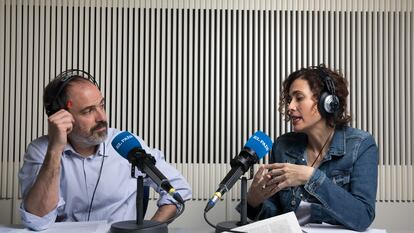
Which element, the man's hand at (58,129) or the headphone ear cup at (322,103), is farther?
the headphone ear cup at (322,103)

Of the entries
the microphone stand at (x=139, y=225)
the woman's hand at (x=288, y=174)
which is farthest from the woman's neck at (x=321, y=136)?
the microphone stand at (x=139, y=225)

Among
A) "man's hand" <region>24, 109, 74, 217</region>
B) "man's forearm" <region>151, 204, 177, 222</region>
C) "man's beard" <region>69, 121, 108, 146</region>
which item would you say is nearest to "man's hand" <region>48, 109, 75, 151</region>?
"man's hand" <region>24, 109, 74, 217</region>

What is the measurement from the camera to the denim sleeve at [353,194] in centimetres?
157

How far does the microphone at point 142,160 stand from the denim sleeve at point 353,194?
0.55 metres

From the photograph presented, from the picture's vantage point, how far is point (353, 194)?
5.62 ft

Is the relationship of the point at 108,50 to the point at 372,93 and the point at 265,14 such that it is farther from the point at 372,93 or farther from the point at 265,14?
the point at 372,93

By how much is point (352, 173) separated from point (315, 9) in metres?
1.26

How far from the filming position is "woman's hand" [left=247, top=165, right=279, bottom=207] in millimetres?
1628

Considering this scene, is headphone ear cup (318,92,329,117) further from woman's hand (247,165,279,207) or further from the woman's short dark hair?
woman's hand (247,165,279,207)

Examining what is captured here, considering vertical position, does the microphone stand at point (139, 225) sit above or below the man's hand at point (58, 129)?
below

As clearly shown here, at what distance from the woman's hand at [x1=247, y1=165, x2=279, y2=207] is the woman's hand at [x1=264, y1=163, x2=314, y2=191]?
3cm

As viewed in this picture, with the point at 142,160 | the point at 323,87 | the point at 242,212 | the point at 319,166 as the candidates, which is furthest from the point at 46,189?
the point at 323,87

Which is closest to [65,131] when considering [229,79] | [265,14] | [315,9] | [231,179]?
[231,179]

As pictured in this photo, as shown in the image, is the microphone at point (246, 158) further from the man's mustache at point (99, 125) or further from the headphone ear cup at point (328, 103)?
the man's mustache at point (99, 125)
